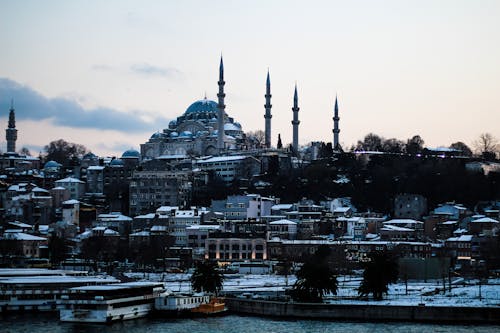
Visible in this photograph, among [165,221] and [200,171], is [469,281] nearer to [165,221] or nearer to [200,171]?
[165,221]

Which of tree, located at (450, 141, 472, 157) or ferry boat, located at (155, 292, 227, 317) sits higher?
tree, located at (450, 141, 472, 157)

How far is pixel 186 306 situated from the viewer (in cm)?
3762

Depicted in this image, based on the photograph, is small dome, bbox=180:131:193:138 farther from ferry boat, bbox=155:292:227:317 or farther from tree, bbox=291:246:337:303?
tree, bbox=291:246:337:303

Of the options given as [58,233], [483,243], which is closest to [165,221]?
[58,233]

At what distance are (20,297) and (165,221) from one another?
30.9m

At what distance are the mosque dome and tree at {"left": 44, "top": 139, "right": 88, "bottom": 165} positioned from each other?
13.3 m

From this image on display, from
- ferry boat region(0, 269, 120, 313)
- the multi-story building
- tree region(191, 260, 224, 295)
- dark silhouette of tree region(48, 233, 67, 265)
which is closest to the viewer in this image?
ferry boat region(0, 269, 120, 313)

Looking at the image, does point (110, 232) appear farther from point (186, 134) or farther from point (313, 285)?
point (313, 285)

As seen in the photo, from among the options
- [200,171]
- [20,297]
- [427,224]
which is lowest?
[20,297]

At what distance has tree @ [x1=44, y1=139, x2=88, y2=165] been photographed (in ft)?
346

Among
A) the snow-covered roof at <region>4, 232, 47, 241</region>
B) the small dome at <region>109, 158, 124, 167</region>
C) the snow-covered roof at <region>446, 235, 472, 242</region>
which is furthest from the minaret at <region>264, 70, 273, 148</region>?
the snow-covered roof at <region>446, 235, 472, 242</region>

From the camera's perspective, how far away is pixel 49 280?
40750 millimetres

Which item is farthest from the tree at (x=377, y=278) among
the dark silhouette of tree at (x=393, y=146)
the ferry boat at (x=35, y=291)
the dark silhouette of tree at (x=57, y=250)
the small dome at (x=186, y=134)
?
the small dome at (x=186, y=134)

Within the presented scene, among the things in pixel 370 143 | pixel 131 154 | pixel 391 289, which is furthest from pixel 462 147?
pixel 391 289
